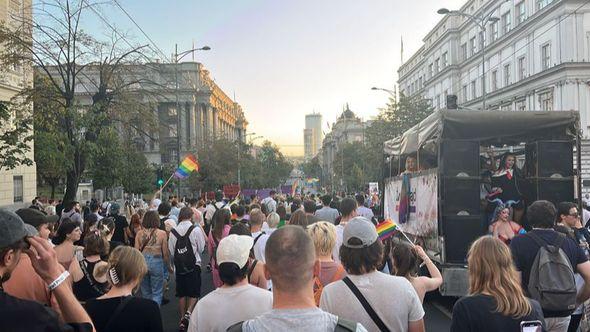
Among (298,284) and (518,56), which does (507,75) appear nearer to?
(518,56)

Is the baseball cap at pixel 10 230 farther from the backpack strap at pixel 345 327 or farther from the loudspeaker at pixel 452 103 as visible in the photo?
the loudspeaker at pixel 452 103

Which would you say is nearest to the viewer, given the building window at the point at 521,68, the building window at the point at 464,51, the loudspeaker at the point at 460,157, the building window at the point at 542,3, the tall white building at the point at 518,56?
the loudspeaker at the point at 460,157

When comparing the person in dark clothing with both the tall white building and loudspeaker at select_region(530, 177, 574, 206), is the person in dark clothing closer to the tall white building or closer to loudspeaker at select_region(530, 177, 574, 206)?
loudspeaker at select_region(530, 177, 574, 206)

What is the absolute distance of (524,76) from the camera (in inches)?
1757

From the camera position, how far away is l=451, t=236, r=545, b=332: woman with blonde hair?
322 centimetres

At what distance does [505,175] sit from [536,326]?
7.18 meters

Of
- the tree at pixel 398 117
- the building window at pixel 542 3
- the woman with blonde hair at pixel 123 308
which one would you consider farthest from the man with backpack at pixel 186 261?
the building window at pixel 542 3

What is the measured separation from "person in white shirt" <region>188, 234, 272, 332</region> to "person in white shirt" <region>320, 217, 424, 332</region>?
45 cm

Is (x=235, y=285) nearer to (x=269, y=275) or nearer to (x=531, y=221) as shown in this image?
(x=269, y=275)

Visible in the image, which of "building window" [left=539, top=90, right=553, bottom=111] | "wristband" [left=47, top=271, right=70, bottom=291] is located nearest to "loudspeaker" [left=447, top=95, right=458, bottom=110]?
"wristband" [left=47, top=271, right=70, bottom=291]

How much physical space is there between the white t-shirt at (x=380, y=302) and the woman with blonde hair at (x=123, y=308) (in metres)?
1.14

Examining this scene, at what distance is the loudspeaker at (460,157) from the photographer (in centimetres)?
860

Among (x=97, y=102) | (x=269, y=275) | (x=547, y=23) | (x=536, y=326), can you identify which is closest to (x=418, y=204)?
(x=536, y=326)

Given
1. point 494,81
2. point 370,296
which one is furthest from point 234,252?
point 494,81
